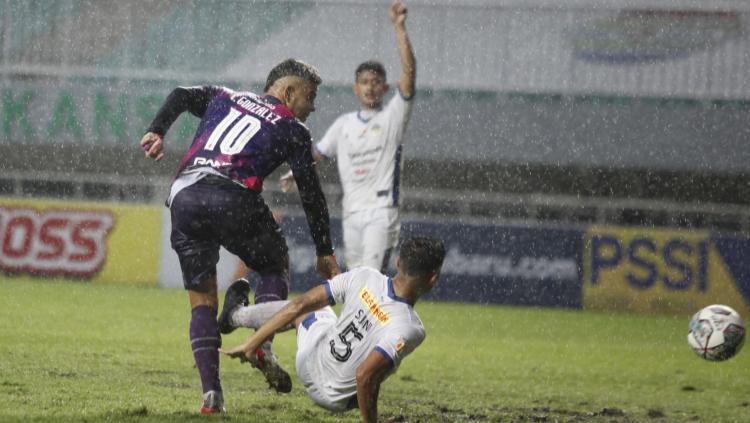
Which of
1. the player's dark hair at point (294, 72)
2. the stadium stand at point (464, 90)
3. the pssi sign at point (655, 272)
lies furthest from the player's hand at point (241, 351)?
the stadium stand at point (464, 90)

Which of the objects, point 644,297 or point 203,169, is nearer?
point 203,169

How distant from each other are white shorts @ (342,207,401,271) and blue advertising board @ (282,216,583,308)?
4332 millimetres

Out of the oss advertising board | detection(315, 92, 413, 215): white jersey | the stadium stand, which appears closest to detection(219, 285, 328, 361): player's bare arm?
detection(315, 92, 413, 215): white jersey

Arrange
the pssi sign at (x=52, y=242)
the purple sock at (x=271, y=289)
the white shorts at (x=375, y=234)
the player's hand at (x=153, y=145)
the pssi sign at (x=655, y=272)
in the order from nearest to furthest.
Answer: the player's hand at (x=153, y=145)
the purple sock at (x=271, y=289)
the white shorts at (x=375, y=234)
the pssi sign at (x=655, y=272)
the pssi sign at (x=52, y=242)

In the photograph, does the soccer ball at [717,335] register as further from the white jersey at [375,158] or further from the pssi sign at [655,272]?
the pssi sign at [655,272]

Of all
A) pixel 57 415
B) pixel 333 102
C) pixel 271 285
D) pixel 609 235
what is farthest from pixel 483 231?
pixel 57 415

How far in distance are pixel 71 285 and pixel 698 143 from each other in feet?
35.6

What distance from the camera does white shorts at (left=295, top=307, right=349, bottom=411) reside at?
17.6 feet

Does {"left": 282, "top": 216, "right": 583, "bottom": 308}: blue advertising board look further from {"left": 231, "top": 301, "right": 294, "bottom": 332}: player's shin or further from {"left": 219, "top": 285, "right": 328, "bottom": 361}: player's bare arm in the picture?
{"left": 219, "top": 285, "right": 328, "bottom": 361}: player's bare arm

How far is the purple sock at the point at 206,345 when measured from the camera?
5410 mm

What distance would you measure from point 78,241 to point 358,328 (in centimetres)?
912

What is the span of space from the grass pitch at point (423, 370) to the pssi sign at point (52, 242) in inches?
36.6

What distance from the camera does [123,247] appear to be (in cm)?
1371

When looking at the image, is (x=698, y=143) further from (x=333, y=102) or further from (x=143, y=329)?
(x=143, y=329)
